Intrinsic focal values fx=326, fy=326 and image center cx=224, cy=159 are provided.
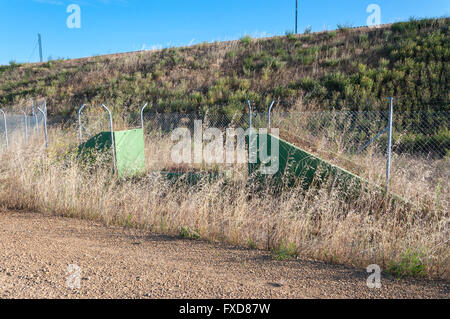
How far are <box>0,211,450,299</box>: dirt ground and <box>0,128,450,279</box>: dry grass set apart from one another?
26 cm

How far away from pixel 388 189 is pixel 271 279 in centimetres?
318

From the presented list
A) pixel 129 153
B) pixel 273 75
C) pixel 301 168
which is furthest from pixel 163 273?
pixel 273 75

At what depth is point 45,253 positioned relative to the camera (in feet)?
13.0

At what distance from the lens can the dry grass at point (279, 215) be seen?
12.6 feet

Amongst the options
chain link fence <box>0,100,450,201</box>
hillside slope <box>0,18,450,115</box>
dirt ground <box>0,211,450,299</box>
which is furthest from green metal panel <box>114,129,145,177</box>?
hillside slope <box>0,18,450,115</box>

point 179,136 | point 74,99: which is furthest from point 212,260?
point 74,99

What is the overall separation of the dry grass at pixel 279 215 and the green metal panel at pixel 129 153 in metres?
0.60

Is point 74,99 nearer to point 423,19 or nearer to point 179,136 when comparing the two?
point 179,136

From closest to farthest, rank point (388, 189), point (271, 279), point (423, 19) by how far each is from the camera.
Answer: point (271, 279), point (388, 189), point (423, 19)

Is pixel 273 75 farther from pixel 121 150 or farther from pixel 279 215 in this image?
pixel 279 215

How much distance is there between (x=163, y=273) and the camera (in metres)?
3.45

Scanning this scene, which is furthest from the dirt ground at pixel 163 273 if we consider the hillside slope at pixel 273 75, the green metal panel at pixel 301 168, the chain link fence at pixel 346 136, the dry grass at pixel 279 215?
the hillside slope at pixel 273 75

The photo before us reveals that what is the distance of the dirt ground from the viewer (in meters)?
3.09

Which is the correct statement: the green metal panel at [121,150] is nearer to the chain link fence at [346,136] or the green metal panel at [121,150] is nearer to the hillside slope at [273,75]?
the chain link fence at [346,136]
